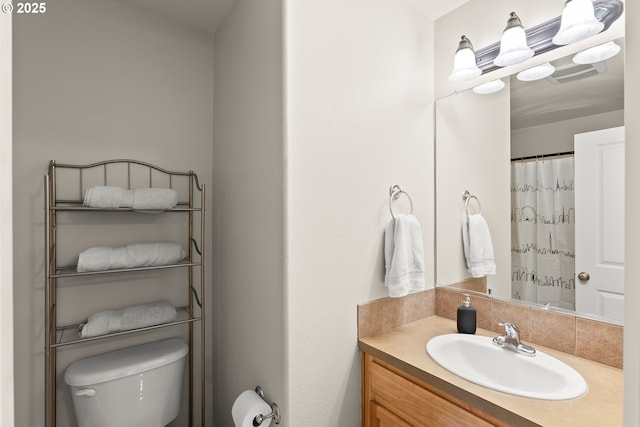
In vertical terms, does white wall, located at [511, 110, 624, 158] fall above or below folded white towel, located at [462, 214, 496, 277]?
above

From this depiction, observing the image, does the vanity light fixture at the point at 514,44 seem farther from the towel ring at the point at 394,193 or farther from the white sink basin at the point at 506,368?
the white sink basin at the point at 506,368

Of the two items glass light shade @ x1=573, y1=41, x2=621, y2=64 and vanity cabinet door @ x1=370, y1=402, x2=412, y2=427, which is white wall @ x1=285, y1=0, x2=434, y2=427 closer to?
vanity cabinet door @ x1=370, y1=402, x2=412, y2=427

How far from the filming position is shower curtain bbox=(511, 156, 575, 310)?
3.97ft

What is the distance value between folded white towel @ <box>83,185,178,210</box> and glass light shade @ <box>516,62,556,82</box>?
1.61 meters

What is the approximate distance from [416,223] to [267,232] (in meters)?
0.67

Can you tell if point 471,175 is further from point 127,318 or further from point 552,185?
point 127,318

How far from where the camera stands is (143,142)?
158 centimetres

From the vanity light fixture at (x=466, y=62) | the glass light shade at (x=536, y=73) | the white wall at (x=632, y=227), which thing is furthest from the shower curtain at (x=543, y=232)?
the white wall at (x=632, y=227)

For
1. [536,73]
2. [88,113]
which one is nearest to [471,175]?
[536,73]

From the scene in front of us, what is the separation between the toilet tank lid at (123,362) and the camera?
49.3 inches

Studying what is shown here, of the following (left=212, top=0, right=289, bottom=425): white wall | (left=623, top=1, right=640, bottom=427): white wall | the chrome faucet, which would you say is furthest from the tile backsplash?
(left=623, top=1, right=640, bottom=427): white wall

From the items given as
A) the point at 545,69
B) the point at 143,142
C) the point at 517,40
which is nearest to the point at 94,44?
the point at 143,142

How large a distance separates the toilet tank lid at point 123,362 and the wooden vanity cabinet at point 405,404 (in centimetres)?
88

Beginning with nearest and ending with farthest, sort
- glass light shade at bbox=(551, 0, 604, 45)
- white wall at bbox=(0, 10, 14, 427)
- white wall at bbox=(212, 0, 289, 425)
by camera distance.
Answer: white wall at bbox=(0, 10, 14, 427), glass light shade at bbox=(551, 0, 604, 45), white wall at bbox=(212, 0, 289, 425)
